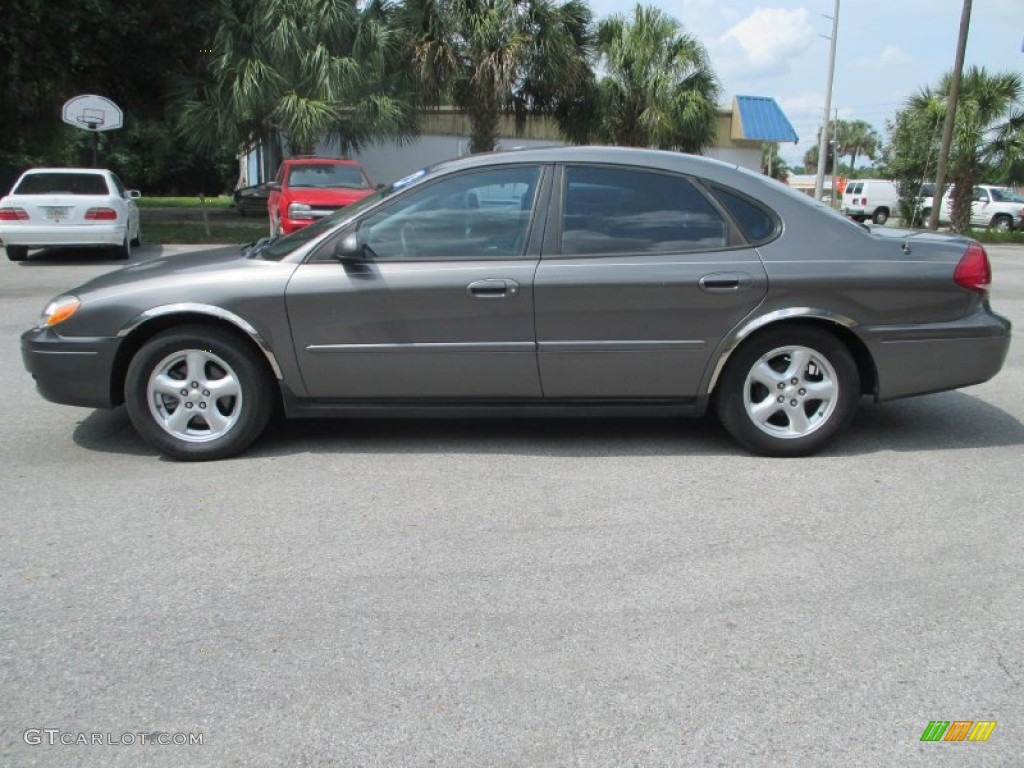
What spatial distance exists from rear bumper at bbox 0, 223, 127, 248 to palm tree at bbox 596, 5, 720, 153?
1350 centimetres

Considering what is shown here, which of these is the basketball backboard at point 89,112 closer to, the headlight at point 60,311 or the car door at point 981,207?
the headlight at point 60,311

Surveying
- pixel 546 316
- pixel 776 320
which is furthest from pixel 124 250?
pixel 776 320

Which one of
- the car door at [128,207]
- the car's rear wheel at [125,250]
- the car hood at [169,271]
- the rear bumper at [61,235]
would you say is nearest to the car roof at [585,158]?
the car hood at [169,271]

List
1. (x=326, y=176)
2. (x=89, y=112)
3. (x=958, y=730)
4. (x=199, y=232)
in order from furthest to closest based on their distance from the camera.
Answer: (x=199, y=232) < (x=89, y=112) < (x=326, y=176) < (x=958, y=730)

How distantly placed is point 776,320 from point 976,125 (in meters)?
24.5

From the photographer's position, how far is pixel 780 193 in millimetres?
4984

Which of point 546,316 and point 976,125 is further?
point 976,125

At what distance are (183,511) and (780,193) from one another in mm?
3458

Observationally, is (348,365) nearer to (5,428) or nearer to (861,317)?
Answer: (5,428)

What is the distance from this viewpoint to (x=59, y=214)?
1413cm

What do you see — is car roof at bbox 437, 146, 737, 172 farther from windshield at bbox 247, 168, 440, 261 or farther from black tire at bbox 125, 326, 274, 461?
black tire at bbox 125, 326, 274, 461

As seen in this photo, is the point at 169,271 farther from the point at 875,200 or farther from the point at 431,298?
the point at 875,200

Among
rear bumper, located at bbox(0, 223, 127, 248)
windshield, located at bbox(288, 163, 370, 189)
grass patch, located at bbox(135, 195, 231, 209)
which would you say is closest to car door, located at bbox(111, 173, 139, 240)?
rear bumper, located at bbox(0, 223, 127, 248)

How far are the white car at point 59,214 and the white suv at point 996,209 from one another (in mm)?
28045
